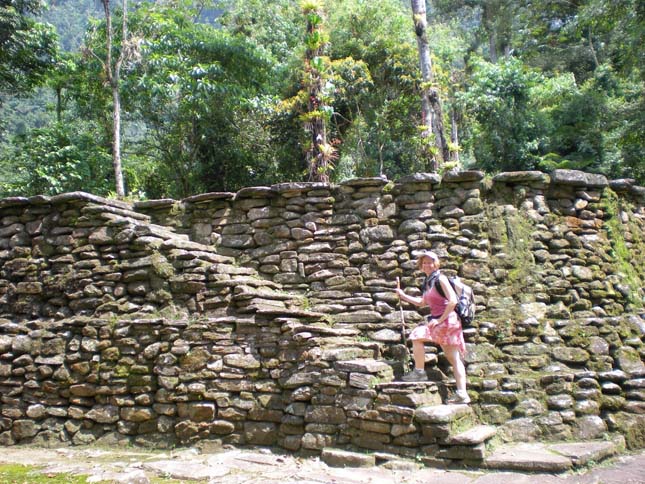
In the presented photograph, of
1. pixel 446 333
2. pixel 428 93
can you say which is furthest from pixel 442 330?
pixel 428 93

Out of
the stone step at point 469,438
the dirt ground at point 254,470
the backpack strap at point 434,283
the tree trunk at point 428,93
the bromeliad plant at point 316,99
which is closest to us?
the dirt ground at point 254,470

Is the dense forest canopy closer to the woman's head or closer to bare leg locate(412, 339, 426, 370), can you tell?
the woman's head

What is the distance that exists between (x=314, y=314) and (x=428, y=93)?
6.35 meters

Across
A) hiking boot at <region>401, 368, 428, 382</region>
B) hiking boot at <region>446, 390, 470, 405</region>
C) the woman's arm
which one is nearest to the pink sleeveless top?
the woman's arm

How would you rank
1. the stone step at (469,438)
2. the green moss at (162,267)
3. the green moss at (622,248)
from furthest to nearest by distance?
the green moss at (622,248), the green moss at (162,267), the stone step at (469,438)

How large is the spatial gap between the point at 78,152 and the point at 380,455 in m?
9.90

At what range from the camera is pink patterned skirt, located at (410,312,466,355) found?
5.72 metres

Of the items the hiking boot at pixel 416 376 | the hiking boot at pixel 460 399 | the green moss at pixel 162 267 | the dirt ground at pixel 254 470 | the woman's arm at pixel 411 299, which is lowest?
the dirt ground at pixel 254 470

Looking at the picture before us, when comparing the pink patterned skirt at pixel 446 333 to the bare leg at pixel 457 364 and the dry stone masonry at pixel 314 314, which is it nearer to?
the bare leg at pixel 457 364

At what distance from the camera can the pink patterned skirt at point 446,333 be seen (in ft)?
18.8

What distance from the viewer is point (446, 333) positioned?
5.72 metres

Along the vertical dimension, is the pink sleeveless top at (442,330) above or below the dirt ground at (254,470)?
above

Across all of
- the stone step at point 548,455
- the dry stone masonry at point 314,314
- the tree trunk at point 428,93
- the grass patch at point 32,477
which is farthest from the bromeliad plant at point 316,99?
the grass patch at point 32,477

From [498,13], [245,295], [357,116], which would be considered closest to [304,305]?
[245,295]
